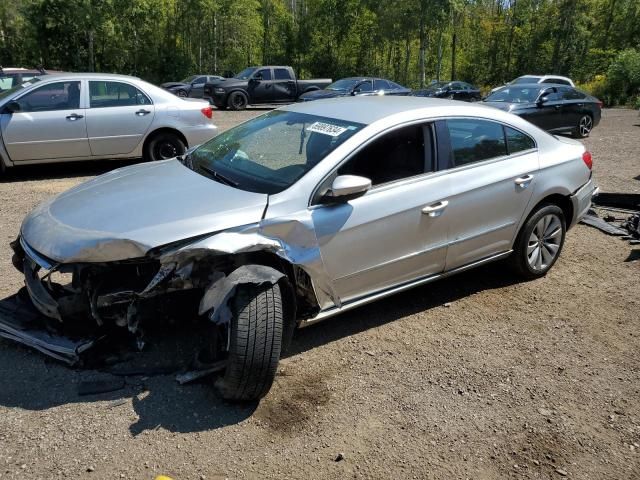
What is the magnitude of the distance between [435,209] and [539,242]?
145cm

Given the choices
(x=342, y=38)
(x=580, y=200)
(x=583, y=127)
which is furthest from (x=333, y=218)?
(x=342, y=38)

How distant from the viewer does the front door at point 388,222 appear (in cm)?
355

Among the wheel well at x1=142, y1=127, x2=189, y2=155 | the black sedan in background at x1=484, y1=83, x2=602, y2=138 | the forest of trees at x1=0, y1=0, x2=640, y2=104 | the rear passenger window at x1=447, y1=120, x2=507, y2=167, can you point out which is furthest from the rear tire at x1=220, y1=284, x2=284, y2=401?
the forest of trees at x1=0, y1=0, x2=640, y2=104

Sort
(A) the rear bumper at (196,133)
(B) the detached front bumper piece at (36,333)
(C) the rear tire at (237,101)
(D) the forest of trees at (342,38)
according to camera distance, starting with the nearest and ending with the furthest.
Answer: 1. (B) the detached front bumper piece at (36,333)
2. (A) the rear bumper at (196,133)
3. (C) the rear tire at (237,101)
4. (D) the forest of trees at (342,38)

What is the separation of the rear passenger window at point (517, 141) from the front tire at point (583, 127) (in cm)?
1052

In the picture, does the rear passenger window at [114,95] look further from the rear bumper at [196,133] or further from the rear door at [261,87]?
the rear door at [261,87]

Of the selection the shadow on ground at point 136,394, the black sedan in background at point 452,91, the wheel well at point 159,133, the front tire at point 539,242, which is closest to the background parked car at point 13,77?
the wheel well at point 159,133

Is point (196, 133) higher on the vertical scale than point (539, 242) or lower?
higher

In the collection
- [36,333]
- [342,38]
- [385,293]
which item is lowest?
[36,333]

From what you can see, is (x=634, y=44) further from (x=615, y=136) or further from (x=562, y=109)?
(x=562, y=109)

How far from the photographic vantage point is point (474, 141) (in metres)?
4.37

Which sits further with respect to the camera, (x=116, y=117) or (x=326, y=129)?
(x=116, y=117)

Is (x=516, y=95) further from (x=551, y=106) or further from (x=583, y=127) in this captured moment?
(x=583, y=127)

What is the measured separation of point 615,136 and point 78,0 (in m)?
24.2
